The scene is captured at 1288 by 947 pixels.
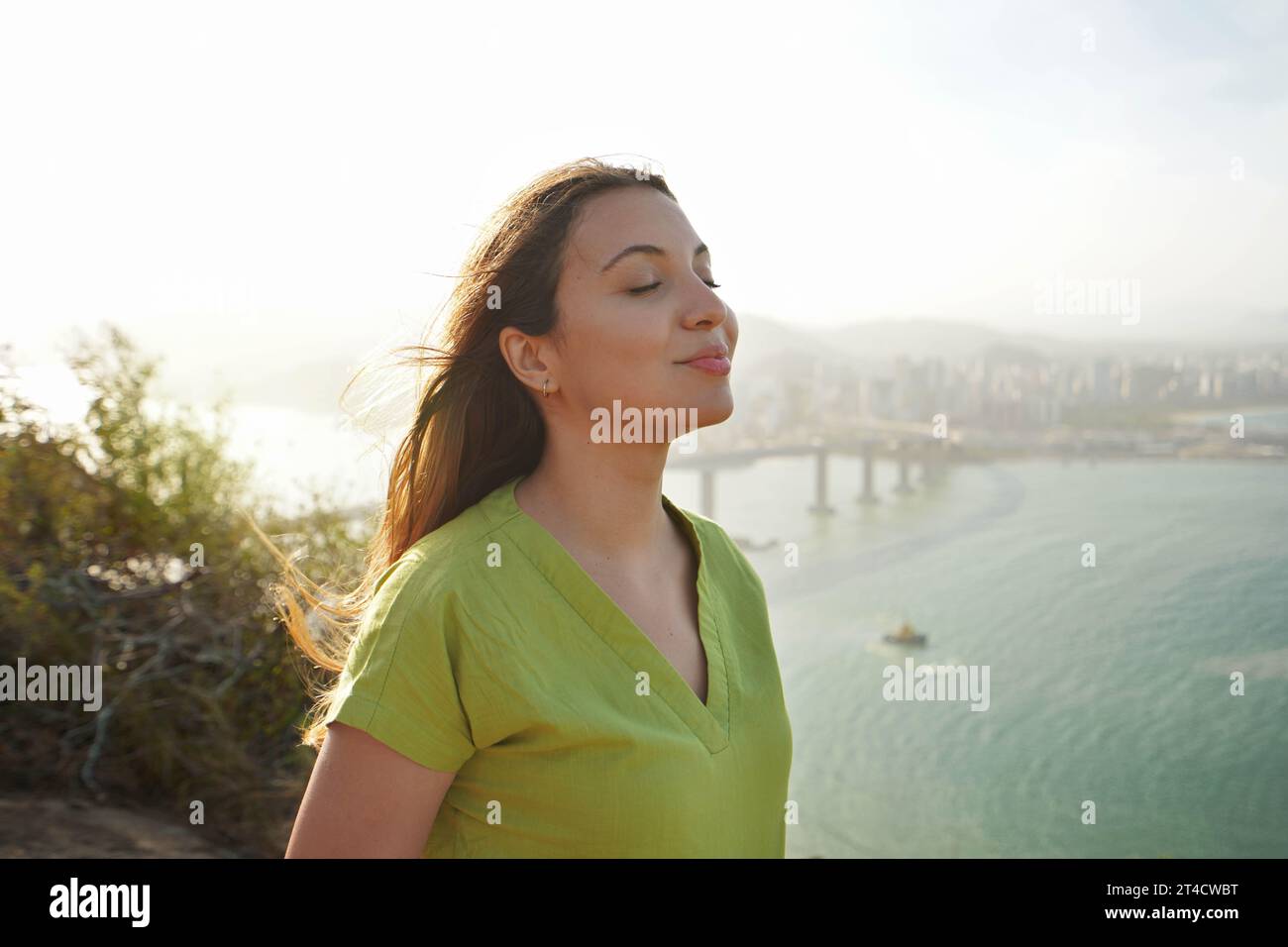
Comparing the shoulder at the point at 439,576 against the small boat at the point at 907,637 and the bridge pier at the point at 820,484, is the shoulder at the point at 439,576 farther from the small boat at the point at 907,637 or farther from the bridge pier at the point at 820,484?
the bridge pier at the point at 820,484

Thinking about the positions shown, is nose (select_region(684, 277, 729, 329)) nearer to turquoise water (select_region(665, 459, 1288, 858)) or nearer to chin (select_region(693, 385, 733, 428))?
chin (select_region(693, 385, 733, 428))

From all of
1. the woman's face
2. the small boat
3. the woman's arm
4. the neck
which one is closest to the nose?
the woman's face

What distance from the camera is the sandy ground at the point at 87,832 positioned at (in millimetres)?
2625

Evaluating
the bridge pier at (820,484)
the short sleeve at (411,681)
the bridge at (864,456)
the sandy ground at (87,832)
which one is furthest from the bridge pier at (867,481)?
the short sleeve at (411,681)

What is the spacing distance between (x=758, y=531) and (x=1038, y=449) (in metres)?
1.12

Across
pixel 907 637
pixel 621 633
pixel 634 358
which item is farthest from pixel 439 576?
pixel 907 637

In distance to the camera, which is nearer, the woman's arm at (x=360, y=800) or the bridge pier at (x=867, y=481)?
the woman's arm at (x=360, y=800)

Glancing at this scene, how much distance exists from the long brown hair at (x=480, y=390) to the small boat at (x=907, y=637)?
2.55m

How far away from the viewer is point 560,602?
3.90 ft

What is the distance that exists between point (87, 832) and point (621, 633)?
2279 millimetres

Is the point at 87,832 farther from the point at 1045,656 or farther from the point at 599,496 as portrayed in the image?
the point at 1045,656

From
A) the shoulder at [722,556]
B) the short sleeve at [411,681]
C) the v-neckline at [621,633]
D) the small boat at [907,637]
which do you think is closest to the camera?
the short sleeve at [411,681]
